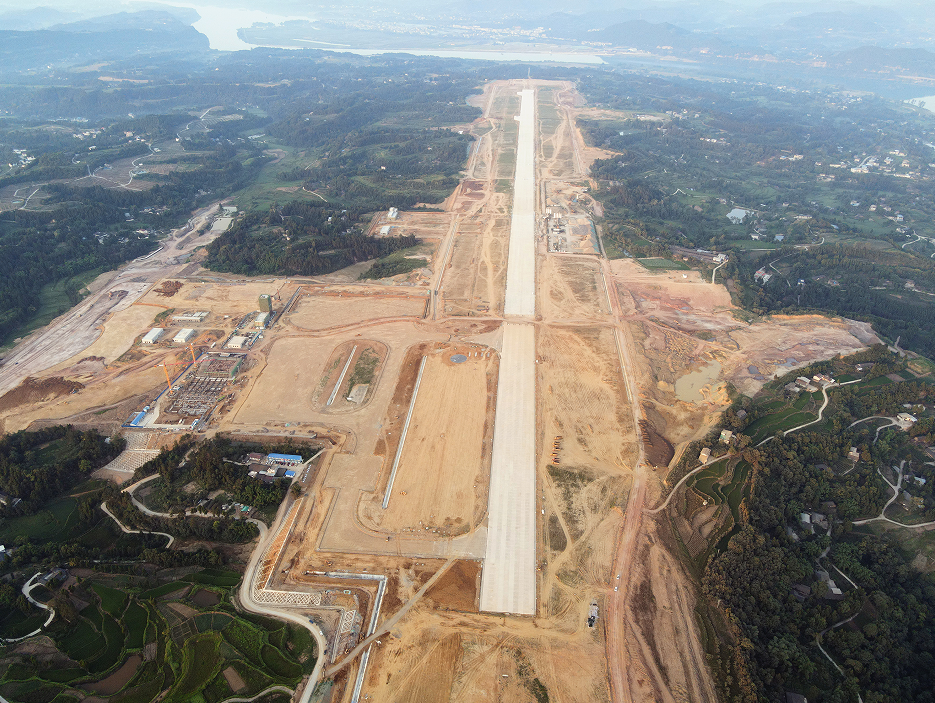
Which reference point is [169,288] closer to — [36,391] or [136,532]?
[36,391]

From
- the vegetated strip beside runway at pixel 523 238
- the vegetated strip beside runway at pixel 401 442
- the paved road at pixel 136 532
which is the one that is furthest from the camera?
the vegetated strip beside runway at pixel 523 238

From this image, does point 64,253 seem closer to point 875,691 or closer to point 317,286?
point 317,286

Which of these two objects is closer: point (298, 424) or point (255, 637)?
point (255, 637)

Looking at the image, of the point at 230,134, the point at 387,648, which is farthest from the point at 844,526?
the point at 230,134

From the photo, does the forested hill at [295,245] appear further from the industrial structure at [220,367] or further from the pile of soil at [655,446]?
the pile of soil at [655,446]

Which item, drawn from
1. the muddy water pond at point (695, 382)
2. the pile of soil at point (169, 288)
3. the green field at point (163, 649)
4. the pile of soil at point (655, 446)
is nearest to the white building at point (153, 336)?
the pile of soil at point (169, 288)

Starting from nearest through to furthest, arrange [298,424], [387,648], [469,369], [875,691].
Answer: [875,691] → [387,648] → [298,424] → [469,369]
